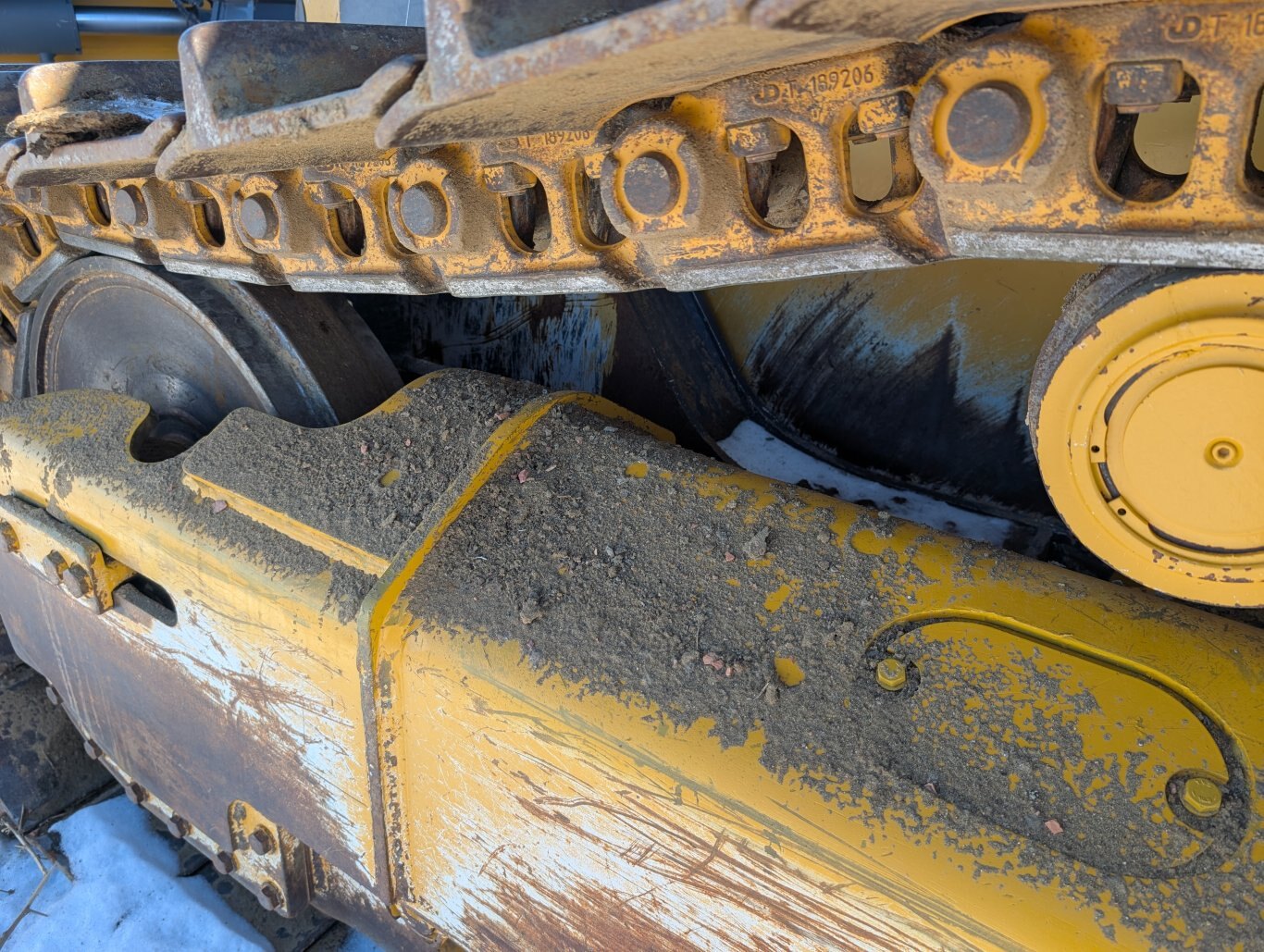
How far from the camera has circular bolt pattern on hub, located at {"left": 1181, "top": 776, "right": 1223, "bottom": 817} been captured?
33.4 inches

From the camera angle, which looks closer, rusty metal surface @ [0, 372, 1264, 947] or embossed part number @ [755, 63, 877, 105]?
embossed part number @ [755, 63, 877, 105]

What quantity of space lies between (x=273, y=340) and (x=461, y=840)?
89cm

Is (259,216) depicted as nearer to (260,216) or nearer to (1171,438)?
(260,216)

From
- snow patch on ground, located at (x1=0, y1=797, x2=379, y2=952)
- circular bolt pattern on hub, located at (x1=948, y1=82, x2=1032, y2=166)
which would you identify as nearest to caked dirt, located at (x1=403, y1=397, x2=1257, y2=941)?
circular bolt pattern on hub, located at (x1=948, y1=82, x2=1032, y2=166)

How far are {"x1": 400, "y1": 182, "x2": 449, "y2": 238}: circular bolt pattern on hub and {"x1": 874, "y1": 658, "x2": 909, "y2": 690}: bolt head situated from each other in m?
0.68

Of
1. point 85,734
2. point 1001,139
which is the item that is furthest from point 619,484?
point 85,734

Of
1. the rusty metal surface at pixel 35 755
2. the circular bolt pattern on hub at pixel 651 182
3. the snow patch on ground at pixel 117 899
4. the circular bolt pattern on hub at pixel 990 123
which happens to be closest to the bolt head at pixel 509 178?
the circular bolt pattern on hub at pixel 651 182

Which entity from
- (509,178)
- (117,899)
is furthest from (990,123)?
(117,899)

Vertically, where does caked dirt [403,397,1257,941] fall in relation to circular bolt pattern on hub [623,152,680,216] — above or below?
below

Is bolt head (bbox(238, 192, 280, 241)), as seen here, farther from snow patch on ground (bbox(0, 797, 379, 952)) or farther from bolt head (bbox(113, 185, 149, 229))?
snow patch on ground (bbox(0, 797, 379, 952))

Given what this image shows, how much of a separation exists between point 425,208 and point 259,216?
0.32m

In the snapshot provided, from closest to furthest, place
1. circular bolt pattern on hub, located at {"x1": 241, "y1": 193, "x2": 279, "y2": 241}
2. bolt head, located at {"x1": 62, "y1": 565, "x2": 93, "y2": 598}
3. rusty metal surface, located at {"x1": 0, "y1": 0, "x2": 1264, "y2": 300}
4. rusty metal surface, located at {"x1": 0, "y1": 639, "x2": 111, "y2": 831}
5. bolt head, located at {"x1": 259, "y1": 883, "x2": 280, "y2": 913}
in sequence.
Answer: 1. rusty metal surface, located at {"x1": 0, "y1": 0, "x2": 1264, "y2": 300}
2. circular bolt pattern on hub, located at {"x1": 241, "y1": 193, "x2": 279, "y2": 241}
3. bolt head, located at {"x1": 62, "y1": 565, "x2": 93, "y2": 598}
4. bolt head, located at {"x1": 259, "y1": 883, "x2": 280, "y2": 913}
5. rusty metal surface, located at {"x1": 0, "y1": 639, "x2": 111, "y2": 831}

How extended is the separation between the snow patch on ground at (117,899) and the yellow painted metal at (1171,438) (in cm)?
187

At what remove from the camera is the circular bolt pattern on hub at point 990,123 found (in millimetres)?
649
